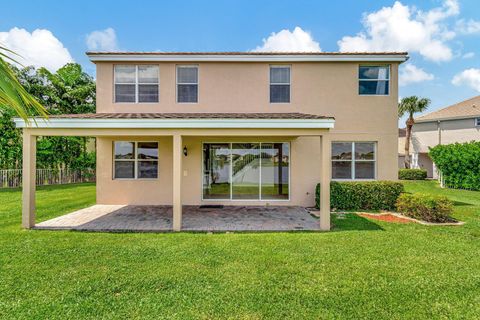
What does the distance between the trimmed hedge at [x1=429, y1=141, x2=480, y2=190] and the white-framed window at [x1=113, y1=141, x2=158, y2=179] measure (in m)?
20.2

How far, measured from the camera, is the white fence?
55.9 ft

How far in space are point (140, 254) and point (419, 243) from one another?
7.22 metres

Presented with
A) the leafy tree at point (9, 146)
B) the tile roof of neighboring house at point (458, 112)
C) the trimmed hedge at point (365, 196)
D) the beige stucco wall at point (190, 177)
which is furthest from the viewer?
the tile roof of neighboring house at point (458, 112)

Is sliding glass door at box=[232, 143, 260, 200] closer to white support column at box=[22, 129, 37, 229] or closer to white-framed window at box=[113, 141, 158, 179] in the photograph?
white-framed window at box=[113, 141, 158, 179]

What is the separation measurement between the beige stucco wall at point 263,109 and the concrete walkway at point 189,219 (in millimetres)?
921

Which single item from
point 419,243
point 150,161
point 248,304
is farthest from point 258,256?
point 150,161

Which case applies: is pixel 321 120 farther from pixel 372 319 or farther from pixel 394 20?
pixel 394 20

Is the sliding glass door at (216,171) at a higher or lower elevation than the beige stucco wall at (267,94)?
lower

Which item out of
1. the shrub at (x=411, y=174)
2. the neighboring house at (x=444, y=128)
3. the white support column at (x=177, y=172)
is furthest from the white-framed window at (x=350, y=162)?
the shrub at (x=411, y=174)

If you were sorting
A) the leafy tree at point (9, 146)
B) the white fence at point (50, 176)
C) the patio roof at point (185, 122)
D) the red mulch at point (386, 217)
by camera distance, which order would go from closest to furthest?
the patio roof at point (185, 122), the red mulch at point (386, 217), the white fence at point (50, 176), the leafy tree at point (9, 146)

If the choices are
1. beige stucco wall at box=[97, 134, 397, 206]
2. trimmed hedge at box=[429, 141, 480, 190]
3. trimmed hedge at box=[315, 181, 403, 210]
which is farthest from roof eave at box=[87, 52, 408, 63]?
trimmed hedge at box=[429, 141, 480, 190]

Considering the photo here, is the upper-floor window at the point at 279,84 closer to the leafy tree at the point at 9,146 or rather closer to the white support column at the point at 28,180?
the white support column at the point at 28,180

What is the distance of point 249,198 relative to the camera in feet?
40.4

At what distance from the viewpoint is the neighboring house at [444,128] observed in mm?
24656
